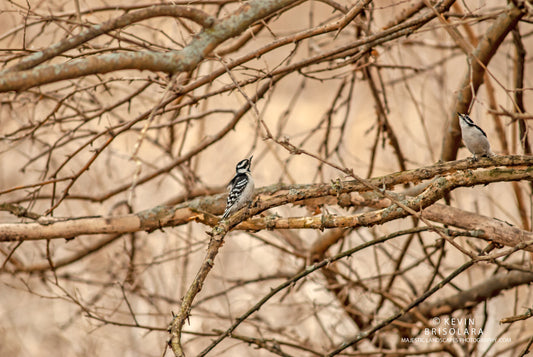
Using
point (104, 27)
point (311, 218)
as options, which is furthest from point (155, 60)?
point (311, 218)

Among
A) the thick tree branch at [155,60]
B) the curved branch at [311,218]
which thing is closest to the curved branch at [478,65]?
the curved branch at [311,218]

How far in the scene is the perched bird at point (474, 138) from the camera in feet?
13.7

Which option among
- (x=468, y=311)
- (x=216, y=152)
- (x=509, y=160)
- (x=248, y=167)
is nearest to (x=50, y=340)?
(x=216, y=152)

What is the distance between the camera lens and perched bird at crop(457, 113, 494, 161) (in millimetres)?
4188

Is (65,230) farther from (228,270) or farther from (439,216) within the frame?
(228,270)

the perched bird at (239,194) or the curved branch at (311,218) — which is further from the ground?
the perched bird at (239,194)

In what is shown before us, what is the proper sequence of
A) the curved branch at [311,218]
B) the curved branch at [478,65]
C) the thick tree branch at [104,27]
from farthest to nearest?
the curved branch at [478,65] < the curved branch at [311,218] < the thick tree branch at [104,27]

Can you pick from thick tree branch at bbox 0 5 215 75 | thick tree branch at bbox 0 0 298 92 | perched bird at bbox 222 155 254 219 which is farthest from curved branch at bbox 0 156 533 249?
thick tree branch at bbox 0 5 215 75

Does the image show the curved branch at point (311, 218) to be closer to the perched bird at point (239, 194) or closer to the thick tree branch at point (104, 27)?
the perched bird at point (239, 194)

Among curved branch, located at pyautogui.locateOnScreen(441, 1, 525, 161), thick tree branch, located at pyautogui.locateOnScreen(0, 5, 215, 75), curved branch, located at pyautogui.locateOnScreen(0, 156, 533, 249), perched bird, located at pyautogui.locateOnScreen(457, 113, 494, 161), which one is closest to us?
thick tree branch, located at pyautogui.locateOnScreen(0, 5, 215, 75)

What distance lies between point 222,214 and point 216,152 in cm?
592

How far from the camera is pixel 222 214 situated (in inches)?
172

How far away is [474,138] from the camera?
165 inches

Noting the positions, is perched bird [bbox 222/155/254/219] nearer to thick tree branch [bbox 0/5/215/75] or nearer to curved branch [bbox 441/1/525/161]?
thick tree branch [bbox 0/5/215/75]
